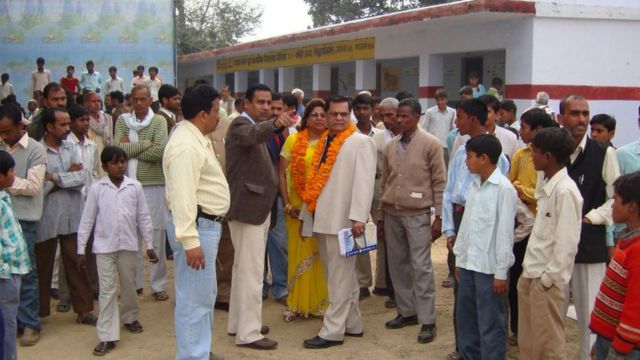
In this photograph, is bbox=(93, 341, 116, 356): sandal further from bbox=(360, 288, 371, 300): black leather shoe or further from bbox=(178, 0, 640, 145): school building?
bbox=(178, 0, 640, 145): school building

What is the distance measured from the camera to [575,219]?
4.04 metres

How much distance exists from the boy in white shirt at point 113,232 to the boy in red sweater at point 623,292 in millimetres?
3532

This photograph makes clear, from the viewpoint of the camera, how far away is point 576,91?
40.8 ft

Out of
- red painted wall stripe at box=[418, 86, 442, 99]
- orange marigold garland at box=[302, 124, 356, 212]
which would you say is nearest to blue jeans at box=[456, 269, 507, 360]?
orange marigold garland at box=[302, 124, 356, 212]

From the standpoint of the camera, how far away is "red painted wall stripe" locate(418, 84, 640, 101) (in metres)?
12.1

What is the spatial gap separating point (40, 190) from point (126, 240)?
0.76 metres

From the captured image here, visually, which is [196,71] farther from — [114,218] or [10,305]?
[10,305]

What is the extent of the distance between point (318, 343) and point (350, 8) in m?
31.0

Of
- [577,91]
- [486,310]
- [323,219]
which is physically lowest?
[486,310]

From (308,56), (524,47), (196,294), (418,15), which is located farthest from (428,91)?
(196,294)

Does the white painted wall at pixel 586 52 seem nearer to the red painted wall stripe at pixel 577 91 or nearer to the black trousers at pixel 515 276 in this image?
the red painted wall stripe at pixel 577 91

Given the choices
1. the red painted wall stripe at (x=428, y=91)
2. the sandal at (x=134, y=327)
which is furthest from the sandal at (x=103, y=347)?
the red painted wall stripe at (x=428, y=91)

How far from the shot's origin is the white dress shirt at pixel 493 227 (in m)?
4.35

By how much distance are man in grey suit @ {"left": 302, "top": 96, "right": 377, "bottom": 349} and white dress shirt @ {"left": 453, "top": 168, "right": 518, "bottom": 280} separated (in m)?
1.11
